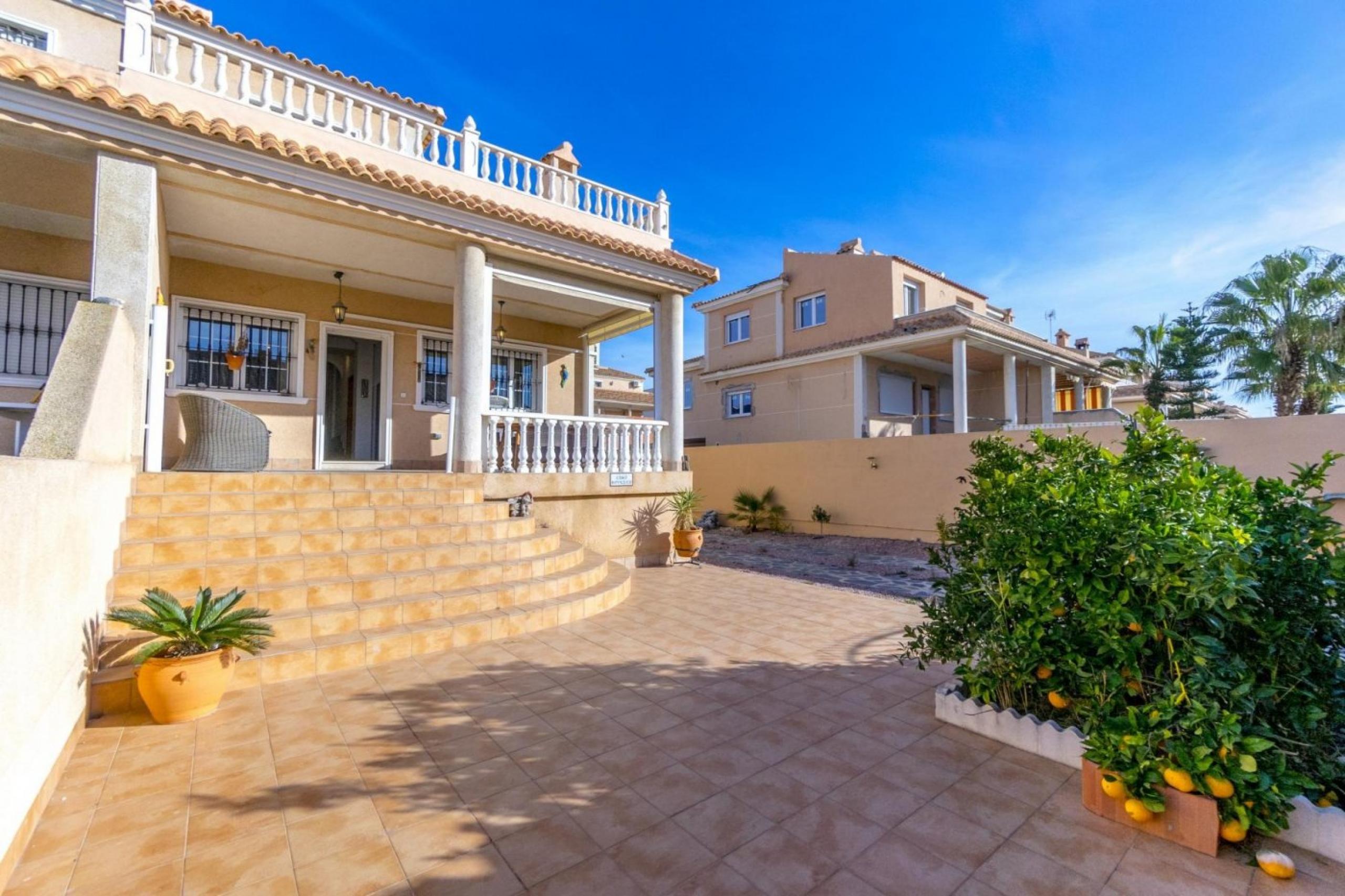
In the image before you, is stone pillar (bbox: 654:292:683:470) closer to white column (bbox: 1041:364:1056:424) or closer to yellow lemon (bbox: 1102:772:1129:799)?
yellow lemon (bbox: 1102:772:1129:799)

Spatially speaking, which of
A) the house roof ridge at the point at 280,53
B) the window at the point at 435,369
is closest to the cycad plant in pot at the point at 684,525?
the window at the point at 435,369

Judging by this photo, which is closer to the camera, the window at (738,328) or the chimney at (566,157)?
the chimney at (566,157)

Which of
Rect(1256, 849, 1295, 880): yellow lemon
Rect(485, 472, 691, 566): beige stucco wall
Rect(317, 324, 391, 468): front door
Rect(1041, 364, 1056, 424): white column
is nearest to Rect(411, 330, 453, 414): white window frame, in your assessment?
Rect(317, 324, 391, 468): front door

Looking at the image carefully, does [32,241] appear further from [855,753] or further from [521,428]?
[855,753]

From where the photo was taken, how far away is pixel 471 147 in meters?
8.50

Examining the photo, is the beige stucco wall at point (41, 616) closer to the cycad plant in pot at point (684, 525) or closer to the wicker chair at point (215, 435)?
the wicker chair at point (215, 435)

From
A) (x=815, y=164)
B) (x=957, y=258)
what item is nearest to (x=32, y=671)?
(x=815, y=164)

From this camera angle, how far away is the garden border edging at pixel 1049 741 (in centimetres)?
221

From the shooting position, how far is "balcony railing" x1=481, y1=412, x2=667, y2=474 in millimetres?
7543

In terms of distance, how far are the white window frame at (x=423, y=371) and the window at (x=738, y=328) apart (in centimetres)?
1443

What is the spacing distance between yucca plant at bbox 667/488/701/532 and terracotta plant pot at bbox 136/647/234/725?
643cm

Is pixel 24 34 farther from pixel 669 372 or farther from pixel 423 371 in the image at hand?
pixel 669 372

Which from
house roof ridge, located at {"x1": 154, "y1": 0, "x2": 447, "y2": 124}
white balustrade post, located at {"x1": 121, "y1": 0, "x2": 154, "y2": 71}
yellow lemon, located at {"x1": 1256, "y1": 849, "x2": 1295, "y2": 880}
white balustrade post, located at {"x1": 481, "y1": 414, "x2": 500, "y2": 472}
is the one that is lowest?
yellow lemon, located at {"x1": 1256, "y1": 849, "x2": 1295, "y2": 880}

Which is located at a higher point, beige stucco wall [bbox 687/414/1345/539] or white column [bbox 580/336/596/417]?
white column [bbox 580/336/596/417]
